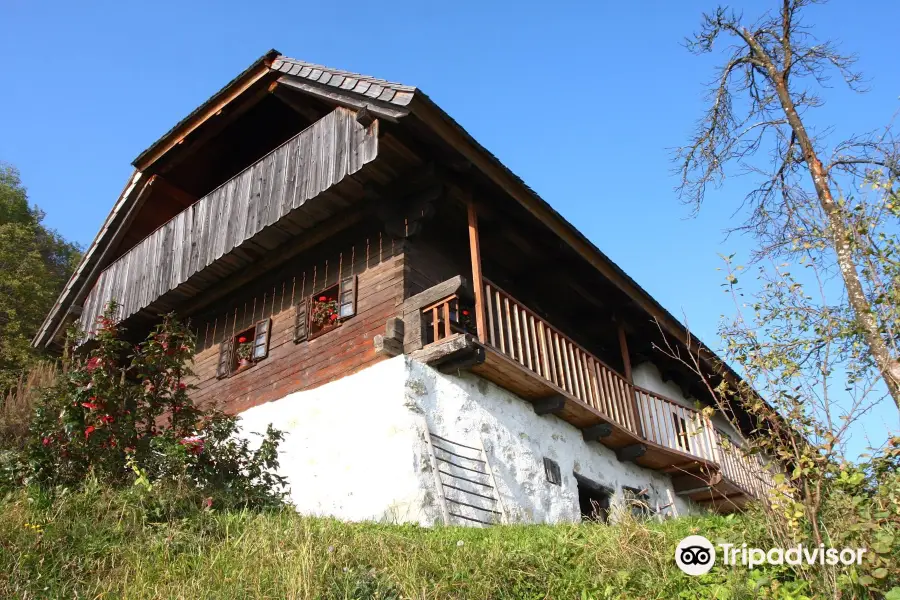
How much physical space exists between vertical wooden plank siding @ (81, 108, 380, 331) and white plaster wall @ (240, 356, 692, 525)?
44.0 inches

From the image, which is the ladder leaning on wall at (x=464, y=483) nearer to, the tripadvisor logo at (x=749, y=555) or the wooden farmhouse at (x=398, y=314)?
the wooden farmhouse at (x=398, y=314)

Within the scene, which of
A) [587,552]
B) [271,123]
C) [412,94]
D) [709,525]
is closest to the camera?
[587,552]

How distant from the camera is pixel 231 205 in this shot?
11.9 metres

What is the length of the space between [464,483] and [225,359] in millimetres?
5380

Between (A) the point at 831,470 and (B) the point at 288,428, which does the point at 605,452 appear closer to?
(B) the point at 288,428

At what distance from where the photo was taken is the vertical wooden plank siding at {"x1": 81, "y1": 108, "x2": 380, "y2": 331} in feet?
33.6

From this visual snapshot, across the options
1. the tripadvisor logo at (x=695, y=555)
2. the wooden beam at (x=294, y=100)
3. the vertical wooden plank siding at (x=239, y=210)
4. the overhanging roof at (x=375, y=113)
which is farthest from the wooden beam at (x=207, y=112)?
the tripadvisor logo at (x=695, y=555)

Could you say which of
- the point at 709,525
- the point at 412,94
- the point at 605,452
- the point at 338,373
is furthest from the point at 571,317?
the point at 709,525

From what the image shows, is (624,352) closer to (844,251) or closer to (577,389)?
(577,389)

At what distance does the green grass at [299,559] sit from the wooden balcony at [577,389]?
97.2 inches

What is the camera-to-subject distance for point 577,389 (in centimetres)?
1087

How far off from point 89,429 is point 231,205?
553cm

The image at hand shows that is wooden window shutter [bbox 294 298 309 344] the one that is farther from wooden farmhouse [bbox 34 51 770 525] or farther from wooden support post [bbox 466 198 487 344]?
wooden support post [bbox 466 198 487 344]

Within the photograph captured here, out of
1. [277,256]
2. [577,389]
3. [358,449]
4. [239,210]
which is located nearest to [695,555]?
[358,449]
